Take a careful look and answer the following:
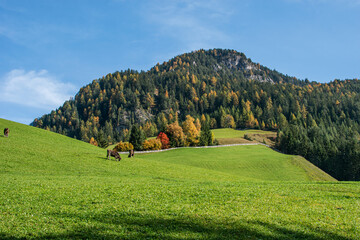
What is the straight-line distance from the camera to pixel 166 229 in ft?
39.5

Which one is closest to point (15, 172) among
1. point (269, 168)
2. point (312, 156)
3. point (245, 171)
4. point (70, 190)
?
point (70, 190)

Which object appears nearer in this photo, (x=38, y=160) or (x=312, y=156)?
(x=38, y=160)

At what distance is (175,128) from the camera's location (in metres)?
122

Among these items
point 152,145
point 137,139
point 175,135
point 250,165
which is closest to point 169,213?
point 250,165

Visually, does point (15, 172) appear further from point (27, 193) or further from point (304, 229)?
point (304, 229)

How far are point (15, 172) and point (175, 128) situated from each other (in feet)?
306

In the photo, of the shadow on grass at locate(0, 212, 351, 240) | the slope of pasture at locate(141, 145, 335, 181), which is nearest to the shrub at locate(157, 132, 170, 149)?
the slope of pasture at locate(141, 145, 335, 181)

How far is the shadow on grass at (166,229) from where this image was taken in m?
11.1

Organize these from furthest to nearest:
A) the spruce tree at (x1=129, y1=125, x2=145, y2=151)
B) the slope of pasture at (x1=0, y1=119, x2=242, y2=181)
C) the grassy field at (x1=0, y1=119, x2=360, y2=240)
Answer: the spruce tree at (x1=129, y1=125, x2=145, y2=151) → the slope of pasture at (x1=0, y1=119, x2=242, y2=181) → the grassy field at (x1=0, y1=119, x2=360, y2=240)

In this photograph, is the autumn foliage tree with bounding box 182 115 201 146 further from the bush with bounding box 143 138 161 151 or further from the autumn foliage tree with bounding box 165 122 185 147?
the bush with bounding box 143 138 161 151

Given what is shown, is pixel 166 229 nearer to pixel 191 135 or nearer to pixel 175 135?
pixel 175 135

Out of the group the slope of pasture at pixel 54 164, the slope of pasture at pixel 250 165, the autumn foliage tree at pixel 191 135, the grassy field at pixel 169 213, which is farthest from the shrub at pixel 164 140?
the grassy field at pixel 169 213

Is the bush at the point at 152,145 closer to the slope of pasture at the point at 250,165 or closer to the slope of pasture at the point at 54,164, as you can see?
the slope of pasture at the point at 250,165

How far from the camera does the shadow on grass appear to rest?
11086 mm
